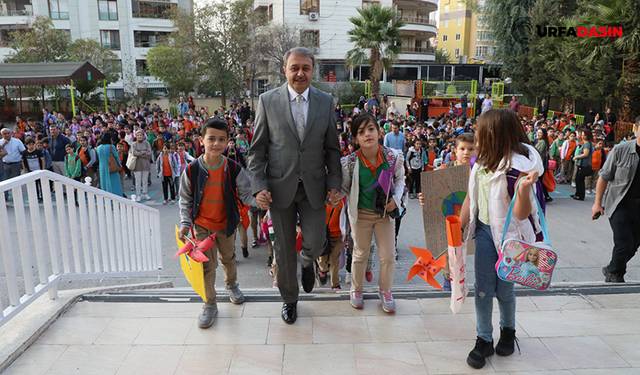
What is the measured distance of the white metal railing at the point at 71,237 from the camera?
10.2 ft

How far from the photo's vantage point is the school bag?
104 inches

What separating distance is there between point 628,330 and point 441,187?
68.6 inches

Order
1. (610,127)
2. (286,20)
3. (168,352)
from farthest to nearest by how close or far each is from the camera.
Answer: (286,20) → (610,127) → (168,352)

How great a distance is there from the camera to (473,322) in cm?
350

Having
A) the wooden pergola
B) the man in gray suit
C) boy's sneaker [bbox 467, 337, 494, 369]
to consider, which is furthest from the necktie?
the wooden pergola

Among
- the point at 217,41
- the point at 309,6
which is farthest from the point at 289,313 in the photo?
the point at 309,6

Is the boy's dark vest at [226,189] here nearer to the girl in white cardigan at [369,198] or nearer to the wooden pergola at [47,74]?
the girl in white cardigan at [369,198]

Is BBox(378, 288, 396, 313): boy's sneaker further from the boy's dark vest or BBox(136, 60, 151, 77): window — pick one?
BBox(136, 60, 151, 77): window

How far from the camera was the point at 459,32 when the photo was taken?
190 feet

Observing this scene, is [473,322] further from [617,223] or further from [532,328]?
[617,223]

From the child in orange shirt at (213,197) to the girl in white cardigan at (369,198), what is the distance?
2.66 feet

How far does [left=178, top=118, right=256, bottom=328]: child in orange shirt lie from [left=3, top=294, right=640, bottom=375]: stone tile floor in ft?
1.35

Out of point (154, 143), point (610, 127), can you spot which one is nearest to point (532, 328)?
point (154, 143)

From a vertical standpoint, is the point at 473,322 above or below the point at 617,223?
below
